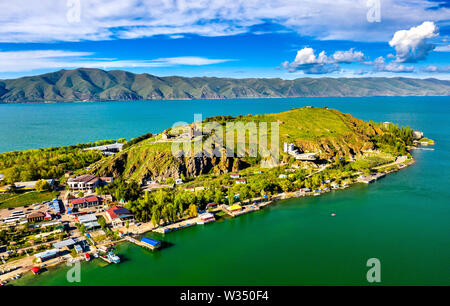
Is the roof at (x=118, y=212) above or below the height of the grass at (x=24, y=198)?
above

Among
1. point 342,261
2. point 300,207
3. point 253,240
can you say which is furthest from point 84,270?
point 300,207

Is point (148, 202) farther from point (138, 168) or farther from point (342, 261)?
point (342, 261)

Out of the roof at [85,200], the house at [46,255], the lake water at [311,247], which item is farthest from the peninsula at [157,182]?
the lake water at [311,247]

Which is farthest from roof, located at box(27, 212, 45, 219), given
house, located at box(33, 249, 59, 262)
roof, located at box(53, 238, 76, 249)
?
house, located at box(33, 249, 59, 262)

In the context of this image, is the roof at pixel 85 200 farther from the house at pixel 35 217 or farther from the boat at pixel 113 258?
the boat at pixel 113 258

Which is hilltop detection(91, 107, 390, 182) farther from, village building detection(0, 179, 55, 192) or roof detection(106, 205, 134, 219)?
roof detection(106, 205, 134, 219)

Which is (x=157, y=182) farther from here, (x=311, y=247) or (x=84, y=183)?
(x=311, y=247)
